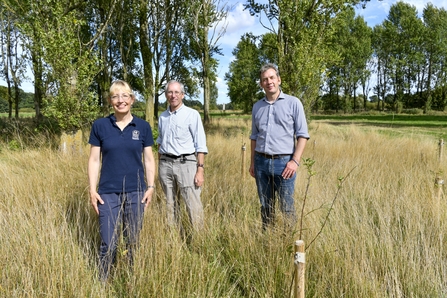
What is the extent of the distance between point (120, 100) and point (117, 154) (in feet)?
1.43

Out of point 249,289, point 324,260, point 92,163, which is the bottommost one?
point 249,289

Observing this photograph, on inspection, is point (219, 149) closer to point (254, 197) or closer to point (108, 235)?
point (254, 197)

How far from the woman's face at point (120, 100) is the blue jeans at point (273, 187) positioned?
145cm

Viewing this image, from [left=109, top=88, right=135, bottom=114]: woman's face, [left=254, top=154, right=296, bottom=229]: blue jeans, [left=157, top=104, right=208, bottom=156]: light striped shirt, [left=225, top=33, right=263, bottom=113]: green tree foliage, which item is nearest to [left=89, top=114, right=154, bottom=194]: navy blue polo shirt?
[left=109, top=88, right=135, bottom=114]: woman's face

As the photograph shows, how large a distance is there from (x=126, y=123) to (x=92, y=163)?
42 centimetres

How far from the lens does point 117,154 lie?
8.47 ft

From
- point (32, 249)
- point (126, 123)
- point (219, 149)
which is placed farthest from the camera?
point (219, 149)

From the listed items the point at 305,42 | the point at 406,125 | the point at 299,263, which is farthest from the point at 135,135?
the point at 406,125

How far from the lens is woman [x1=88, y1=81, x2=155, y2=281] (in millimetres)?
2564

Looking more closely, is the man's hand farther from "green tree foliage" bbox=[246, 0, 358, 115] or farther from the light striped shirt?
"green tree foliage" bbox=[246, 0, 358, 115]

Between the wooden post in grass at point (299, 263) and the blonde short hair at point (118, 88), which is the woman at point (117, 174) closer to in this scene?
the blonde short hair at point (118, 88)

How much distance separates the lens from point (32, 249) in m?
2.49

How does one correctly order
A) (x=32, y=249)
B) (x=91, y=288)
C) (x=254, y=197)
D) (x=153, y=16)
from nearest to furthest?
(x=91, y=288), (x=32, y=249), (x=254, y=197), (x=153, y=16)

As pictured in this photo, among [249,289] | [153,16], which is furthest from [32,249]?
[153,16]
